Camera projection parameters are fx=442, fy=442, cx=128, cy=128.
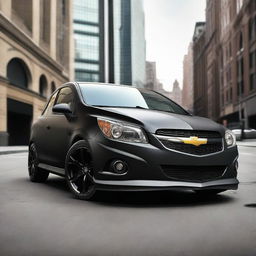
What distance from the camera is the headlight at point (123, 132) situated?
5.11 metres

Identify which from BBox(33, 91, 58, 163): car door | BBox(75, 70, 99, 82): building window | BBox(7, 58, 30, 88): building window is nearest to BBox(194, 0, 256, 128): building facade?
BBox(7, 58, 30, 88): building window

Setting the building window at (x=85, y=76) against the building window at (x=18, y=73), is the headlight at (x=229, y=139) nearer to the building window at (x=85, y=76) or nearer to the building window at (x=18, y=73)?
the building window at (x=18, y=73)

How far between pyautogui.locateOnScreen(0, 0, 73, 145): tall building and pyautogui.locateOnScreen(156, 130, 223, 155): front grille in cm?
2480

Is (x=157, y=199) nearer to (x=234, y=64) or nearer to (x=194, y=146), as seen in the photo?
(x=194, y=146)

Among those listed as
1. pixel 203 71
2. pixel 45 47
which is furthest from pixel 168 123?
pixel 203 71

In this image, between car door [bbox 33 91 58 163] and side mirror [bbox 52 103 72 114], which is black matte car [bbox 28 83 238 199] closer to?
side mirror [bbox 52 103 72 114]

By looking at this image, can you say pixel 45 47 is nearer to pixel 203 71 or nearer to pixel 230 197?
pixel 230 197

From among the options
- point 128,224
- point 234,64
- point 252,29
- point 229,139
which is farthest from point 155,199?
point 234,64

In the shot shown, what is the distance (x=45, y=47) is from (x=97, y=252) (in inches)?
1559

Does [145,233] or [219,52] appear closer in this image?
[145,233]

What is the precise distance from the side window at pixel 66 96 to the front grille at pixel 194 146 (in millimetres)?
1751

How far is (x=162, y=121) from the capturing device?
528cm

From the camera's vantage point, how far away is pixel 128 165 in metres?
5.04

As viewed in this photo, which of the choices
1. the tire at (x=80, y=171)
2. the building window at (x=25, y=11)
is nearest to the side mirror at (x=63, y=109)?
the tire at (x=80, y=171)
